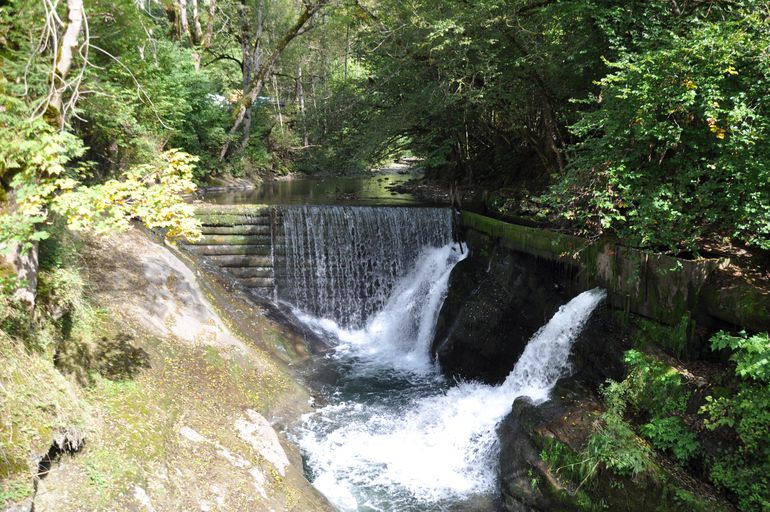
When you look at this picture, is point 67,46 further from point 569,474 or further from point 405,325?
point 405,325

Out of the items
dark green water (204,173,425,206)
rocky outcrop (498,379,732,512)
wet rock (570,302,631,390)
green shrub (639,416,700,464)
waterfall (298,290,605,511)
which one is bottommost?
waterfall (298,290,605,511)

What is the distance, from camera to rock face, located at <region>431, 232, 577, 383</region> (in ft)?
29.2

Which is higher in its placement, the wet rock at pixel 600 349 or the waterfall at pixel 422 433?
the wet rock at pixel 600 349

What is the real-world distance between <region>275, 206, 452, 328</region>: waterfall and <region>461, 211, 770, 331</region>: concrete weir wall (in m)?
4.73

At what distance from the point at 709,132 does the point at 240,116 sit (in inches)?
702

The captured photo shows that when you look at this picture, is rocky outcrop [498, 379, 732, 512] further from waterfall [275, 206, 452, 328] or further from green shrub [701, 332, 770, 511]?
waterfall [275, 206, 452, 328]

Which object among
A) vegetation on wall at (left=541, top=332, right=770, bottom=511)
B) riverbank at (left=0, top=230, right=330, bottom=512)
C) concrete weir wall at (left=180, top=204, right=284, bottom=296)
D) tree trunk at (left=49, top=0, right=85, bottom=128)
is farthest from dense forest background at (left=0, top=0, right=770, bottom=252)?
concrete weir wall at (left=180, top=204, right=284, bottom=296)

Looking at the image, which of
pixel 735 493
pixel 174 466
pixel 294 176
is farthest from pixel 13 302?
pixel 294 176

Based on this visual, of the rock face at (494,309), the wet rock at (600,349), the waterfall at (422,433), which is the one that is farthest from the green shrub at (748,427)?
the rock face at (494,309)

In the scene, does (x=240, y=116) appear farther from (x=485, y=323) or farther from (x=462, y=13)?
(x=485, y=323)

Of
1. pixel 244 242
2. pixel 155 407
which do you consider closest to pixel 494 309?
pixel 155 407

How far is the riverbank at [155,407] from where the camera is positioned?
14.3 feet

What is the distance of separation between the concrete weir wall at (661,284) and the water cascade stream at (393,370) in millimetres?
429

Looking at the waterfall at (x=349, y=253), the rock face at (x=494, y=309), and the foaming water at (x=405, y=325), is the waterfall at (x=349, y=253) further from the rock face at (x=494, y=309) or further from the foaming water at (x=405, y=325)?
the rock face at (x=494, y=309)
